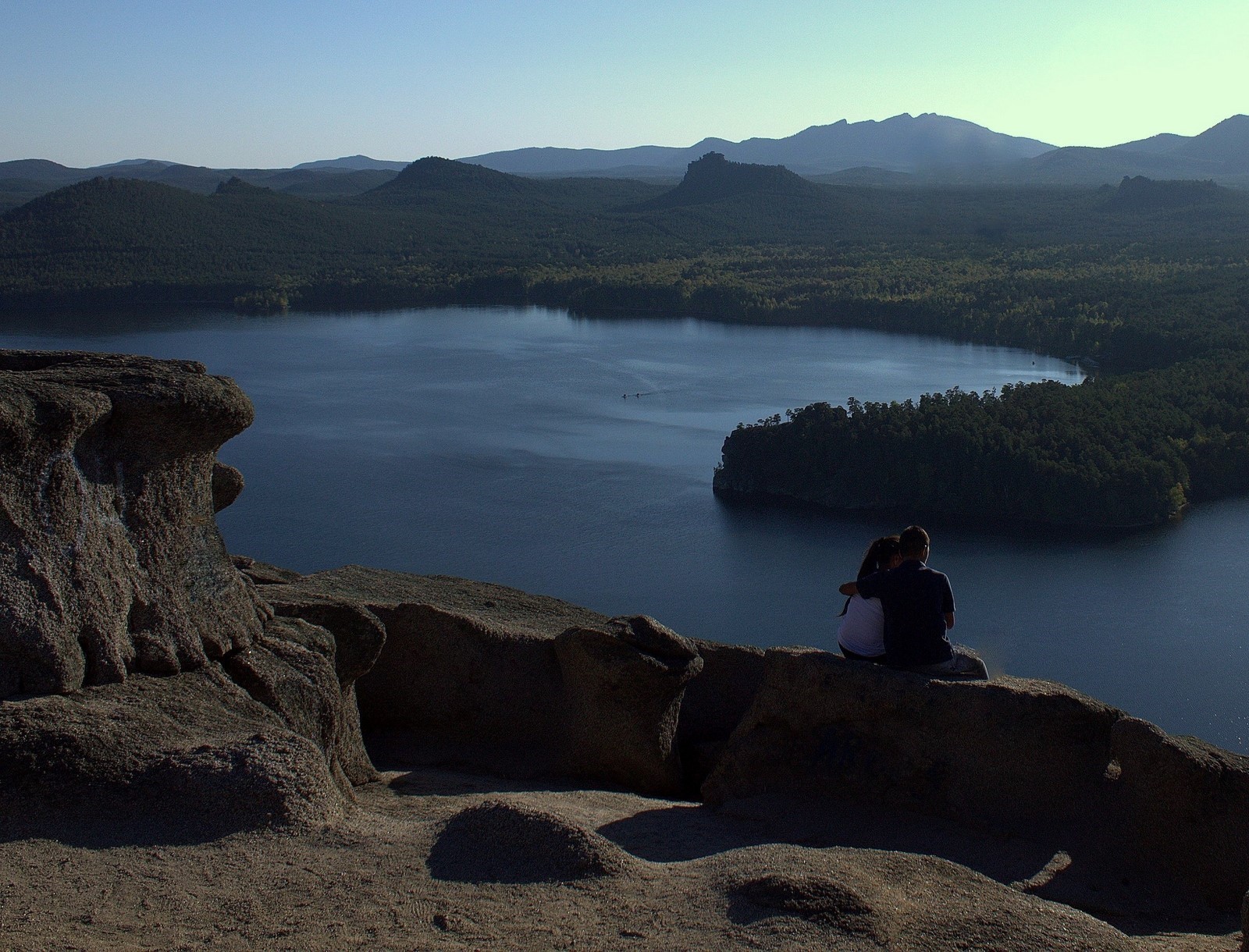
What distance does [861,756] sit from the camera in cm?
774

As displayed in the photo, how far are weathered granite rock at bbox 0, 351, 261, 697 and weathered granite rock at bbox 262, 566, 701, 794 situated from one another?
115 cm

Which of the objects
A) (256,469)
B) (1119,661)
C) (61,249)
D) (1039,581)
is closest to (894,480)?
(1039,581)

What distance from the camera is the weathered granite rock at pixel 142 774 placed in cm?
591

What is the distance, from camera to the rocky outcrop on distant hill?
20.0ft

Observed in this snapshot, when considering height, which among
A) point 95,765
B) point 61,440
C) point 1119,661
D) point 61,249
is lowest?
point 1119,661

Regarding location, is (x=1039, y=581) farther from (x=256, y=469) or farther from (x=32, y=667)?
(x=32, y=667)

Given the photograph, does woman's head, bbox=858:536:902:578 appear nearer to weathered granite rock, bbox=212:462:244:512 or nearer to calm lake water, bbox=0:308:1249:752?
weathered granite rock, bbox=212:462:244:512

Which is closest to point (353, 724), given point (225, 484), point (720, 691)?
point (225, 484)

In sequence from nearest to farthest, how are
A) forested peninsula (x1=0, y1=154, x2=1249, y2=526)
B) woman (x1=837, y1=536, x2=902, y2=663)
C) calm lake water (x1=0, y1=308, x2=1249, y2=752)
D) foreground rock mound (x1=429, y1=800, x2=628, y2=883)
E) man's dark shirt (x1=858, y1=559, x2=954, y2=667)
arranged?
foreground rock mound (x1=429, y1=800, x2=628, y2=883) < man's dark shirt (x1=858, y1=559, x2=954, y2=667) < woman (x1=837, y1=536, x2=902, y2=663) < calm lake water (x1=0, y1=308, x2=1249, y2=752) < forested peninsula (x1=0, y1=154, x2=1249, y2=526)

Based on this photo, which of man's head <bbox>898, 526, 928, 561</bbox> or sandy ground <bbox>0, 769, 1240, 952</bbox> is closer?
sandy ground <bbox>0, 769, 1240, 952</bbox>

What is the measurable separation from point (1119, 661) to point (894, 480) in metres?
16.9

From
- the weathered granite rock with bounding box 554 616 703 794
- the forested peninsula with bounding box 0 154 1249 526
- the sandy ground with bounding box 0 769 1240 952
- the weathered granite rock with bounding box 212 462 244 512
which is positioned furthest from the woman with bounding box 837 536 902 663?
the forested peninsula with bounding box 0 154 1249 526

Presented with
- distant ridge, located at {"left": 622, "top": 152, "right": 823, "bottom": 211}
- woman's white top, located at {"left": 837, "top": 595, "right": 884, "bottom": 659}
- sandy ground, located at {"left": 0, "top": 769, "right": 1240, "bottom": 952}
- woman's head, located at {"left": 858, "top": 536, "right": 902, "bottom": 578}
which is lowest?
sandy ground, located at {"left": 0, "top": 769, "right": 1240, "bottom": 952}

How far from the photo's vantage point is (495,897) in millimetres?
5574
